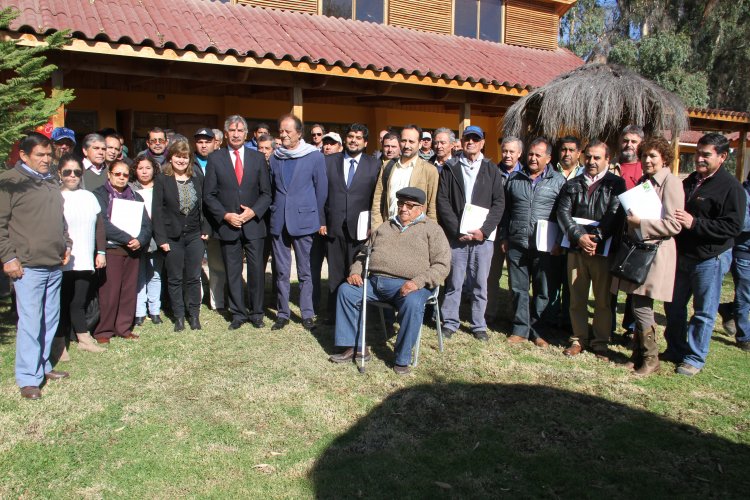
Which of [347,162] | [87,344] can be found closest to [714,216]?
[347,162]

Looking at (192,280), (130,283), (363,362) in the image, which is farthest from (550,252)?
(130,283)

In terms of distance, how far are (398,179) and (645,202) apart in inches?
88.3

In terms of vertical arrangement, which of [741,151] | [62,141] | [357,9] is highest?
[357,9]

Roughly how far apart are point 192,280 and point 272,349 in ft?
4.19

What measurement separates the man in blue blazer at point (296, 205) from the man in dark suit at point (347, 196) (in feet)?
0.39

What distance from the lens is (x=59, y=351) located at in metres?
5.31

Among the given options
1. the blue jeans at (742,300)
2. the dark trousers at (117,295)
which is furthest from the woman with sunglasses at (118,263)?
the blue jeans at (742,300)

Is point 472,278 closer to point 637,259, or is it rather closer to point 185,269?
point 637,259

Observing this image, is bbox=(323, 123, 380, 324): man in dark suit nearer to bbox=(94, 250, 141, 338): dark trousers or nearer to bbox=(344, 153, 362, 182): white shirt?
bbox=(344, 153, 362, 182): white shirt

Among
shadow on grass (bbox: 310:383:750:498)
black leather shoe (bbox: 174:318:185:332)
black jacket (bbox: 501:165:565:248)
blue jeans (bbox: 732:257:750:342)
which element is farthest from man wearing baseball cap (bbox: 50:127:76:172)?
blue jeans (bbox: 732:257:750:342)

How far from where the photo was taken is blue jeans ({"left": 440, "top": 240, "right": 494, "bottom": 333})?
6.07 meters

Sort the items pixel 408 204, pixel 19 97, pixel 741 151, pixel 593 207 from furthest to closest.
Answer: pixel 741 151
pixel 593 207
pixel 408 204
pixel 19 97

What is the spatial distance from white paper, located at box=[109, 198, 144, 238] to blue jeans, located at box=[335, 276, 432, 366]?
7.02ft

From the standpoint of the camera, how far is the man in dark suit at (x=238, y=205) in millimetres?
6176
